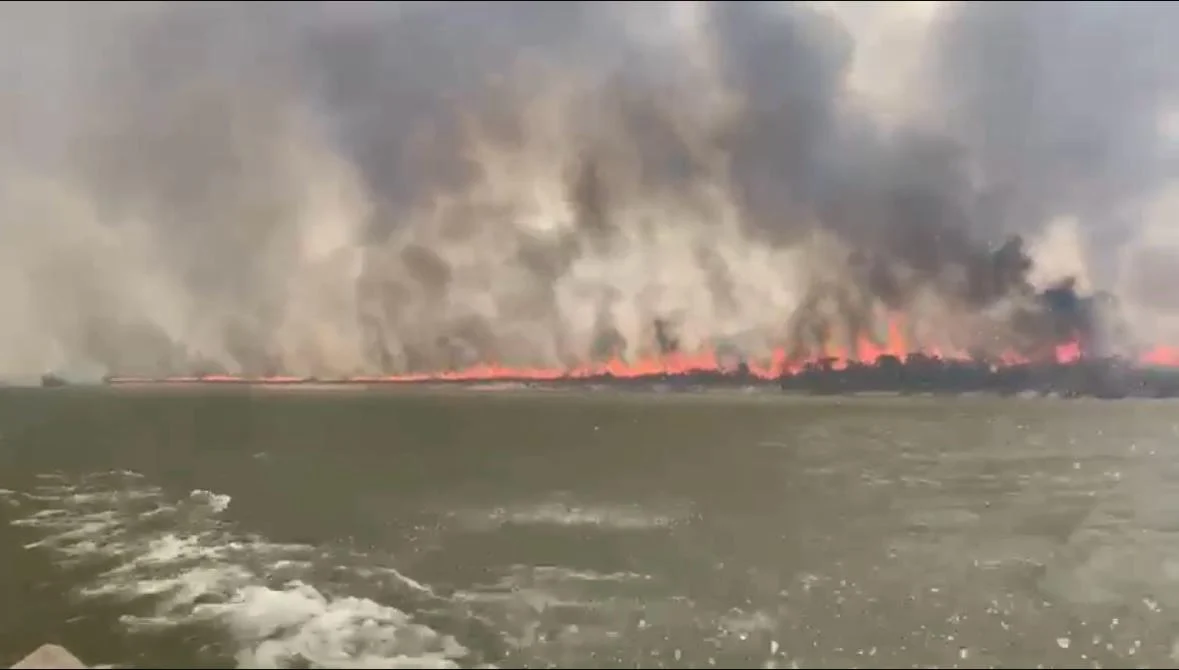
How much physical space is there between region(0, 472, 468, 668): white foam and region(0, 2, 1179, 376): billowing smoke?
894 mm

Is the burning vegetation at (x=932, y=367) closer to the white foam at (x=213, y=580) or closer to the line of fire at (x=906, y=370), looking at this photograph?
the line of fire at (x=906, y=370)

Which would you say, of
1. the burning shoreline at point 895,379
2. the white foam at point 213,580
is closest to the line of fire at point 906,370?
the burning shoreline at point 895,379

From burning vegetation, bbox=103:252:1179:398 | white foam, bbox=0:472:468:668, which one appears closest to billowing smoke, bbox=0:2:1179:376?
burning vegetation, bbox=103:252:1179:398

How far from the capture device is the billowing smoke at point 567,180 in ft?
17.5

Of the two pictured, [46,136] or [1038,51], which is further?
[46,136]

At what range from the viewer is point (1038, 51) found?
5.29 m

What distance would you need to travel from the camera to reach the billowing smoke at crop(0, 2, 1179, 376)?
17.5 feet

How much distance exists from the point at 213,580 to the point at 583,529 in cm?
188

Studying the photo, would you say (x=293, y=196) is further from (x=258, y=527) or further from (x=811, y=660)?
(x=811, y=660)

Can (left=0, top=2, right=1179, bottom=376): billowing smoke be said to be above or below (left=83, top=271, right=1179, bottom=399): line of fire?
above

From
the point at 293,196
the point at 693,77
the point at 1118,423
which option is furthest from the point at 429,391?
the point at 1118,423

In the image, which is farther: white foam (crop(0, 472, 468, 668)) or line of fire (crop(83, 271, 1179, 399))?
line of fire (crop(83, 271, 1179, 399))

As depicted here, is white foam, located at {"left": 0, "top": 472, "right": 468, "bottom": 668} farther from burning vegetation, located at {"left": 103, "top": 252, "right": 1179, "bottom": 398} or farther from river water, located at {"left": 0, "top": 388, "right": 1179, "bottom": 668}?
burning vegetation, located at {"left": 103, "top": 252, "right": 1179, "bottom": 398}

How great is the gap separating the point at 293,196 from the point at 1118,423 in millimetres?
5063
